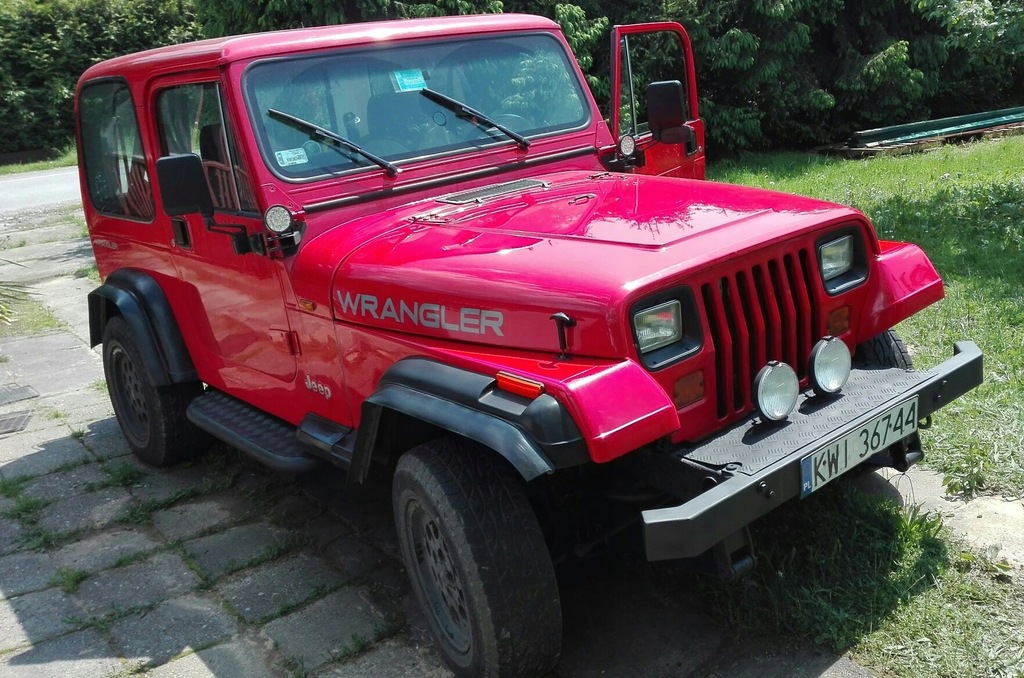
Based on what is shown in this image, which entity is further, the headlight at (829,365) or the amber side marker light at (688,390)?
the headlight at (829,365)

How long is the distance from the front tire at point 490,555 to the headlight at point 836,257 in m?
1.27

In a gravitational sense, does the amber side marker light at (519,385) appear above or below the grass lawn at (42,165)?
above

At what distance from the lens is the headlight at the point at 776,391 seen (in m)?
2.83

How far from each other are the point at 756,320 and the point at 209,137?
7.57ft

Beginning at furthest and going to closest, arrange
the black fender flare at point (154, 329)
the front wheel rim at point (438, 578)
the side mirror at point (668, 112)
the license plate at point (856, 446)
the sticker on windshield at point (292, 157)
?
the black fender flare at point (154, 329)
the side mirror at point (668, 112)
the sticker on windshield at point (292, 157)
the front wheel rim at point (438, 578)
the license plate at point (856, 446)

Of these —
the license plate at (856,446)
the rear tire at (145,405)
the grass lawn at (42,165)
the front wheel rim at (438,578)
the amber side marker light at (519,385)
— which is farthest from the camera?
the grass lawn at (42,165)

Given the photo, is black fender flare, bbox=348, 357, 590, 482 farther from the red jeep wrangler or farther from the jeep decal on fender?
the jeep decal on fender

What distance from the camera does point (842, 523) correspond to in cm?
351

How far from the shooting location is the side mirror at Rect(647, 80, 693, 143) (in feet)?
14.7

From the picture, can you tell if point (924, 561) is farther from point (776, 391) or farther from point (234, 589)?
point (234, 589)

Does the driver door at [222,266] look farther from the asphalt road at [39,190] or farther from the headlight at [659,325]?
the asphalt road at [39,190]

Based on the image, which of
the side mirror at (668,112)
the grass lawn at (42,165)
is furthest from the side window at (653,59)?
the grass lawn at (42,165)

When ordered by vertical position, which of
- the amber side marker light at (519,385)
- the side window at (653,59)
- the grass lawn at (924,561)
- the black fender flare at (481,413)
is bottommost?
the grass lawn at (924,561)

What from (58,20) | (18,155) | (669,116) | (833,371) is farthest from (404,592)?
(58,20)
